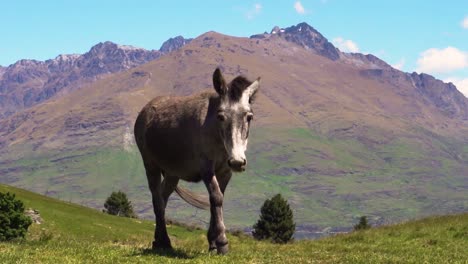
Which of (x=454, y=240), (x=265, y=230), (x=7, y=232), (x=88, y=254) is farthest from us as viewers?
(x=265, y=230)

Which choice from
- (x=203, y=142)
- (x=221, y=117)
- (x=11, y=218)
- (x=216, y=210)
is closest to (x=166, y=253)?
(x=216, y=210)

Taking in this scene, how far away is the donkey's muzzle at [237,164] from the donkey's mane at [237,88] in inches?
75.9

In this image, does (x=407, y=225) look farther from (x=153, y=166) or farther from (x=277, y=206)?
(x=277, y=206)

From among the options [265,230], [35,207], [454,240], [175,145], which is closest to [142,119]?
[175,145]

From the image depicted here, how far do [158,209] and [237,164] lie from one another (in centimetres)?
557

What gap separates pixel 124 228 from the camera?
71625 millimetres

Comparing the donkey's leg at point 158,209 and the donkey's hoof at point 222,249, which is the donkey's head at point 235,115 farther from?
the donkey's leg at point 158,209

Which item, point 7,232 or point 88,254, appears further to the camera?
point 7,232

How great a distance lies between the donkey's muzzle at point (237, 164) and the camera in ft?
48.1

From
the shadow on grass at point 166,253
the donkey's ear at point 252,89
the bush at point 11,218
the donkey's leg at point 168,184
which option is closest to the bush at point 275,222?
the bush at point 11,218

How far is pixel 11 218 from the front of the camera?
112 ft

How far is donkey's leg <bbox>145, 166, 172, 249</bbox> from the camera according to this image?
62.2ft

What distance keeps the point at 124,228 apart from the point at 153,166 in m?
54.3

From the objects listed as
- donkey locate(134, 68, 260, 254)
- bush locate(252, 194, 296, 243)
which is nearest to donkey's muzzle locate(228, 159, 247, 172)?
donkey locate(134, 68, 260, 254)
